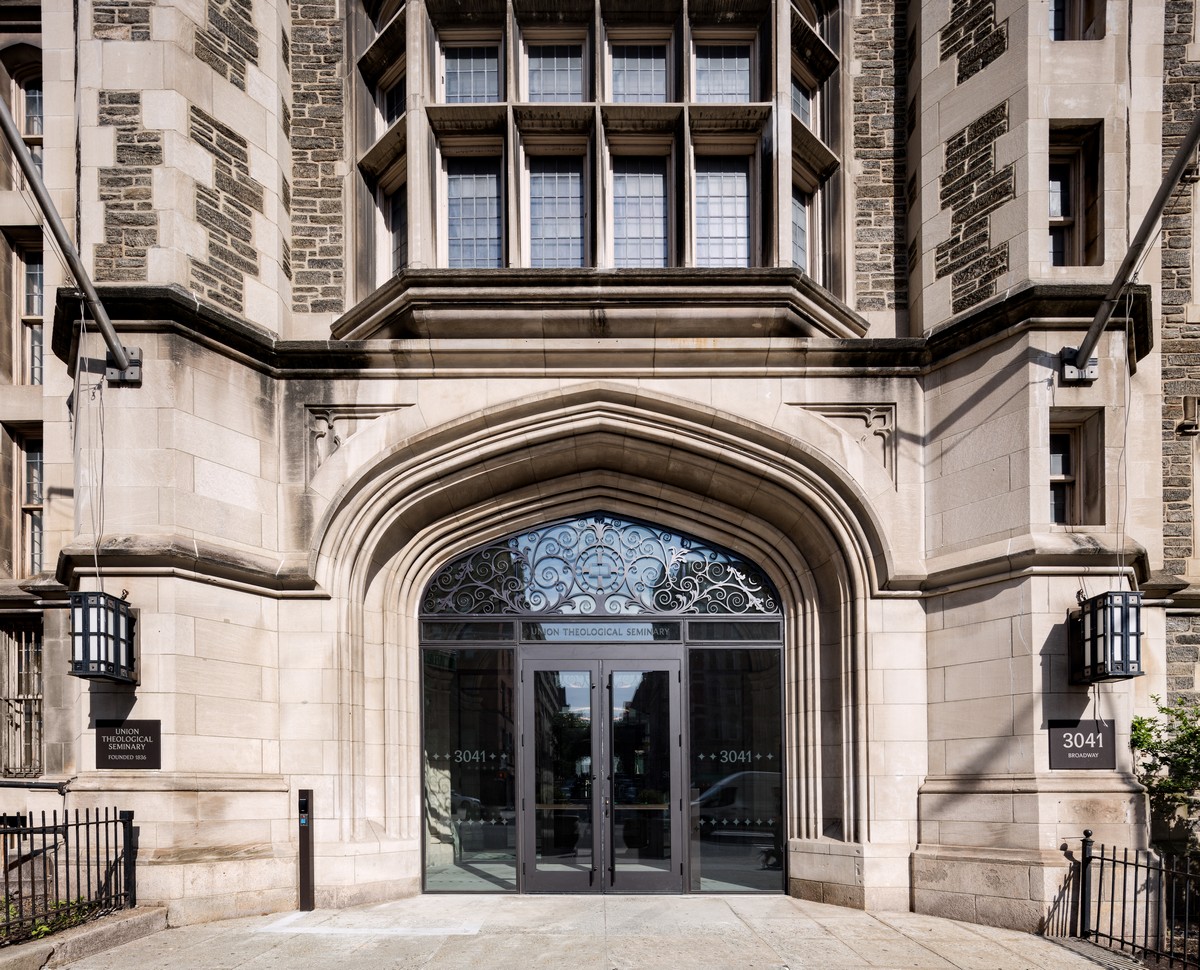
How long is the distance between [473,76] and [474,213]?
1.47m

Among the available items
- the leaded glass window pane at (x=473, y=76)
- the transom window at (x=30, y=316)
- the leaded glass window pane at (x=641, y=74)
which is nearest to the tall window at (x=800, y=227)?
the leaded glass window pane at (x=641, y=74)

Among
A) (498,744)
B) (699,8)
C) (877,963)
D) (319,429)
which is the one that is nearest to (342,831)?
(498,744)

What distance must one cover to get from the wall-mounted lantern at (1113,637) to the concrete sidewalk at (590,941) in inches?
84.0

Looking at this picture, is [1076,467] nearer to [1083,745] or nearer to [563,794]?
[1083,745]

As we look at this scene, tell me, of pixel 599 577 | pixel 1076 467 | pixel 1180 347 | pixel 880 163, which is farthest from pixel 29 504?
pixel 1180 347

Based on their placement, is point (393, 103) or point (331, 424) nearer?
point (331, 424)

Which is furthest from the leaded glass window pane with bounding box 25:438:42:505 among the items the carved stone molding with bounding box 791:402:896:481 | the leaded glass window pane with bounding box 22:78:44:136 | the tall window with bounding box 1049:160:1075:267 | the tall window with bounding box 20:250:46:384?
the tall window with bounding box 1049:160:1075:267

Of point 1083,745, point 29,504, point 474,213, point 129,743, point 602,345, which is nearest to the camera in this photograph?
point 1083,745

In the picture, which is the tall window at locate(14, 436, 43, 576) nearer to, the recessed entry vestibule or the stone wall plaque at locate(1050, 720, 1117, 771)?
the recessed entry vestibule

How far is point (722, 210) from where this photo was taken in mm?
9883

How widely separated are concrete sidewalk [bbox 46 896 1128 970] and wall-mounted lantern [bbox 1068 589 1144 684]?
2.13 metres

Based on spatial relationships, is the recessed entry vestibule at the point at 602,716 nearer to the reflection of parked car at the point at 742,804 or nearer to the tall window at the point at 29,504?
the reflection of parked car at the point at 742,804

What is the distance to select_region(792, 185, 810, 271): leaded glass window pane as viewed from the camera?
1008 centimetres

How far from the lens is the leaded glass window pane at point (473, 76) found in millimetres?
9836
